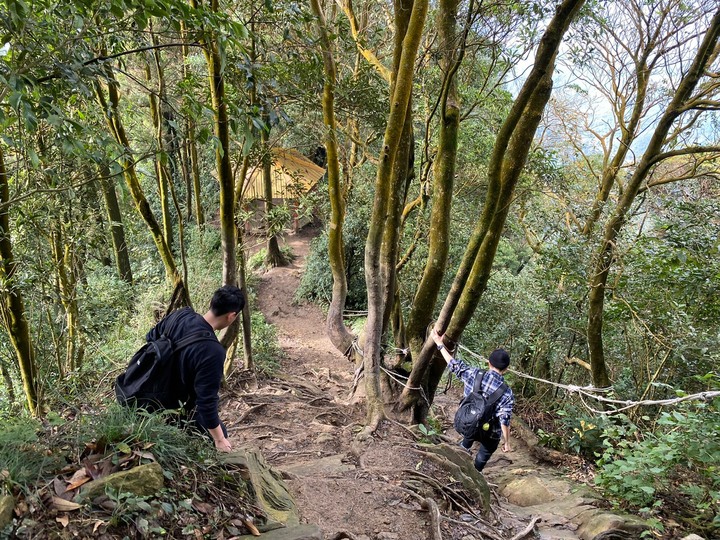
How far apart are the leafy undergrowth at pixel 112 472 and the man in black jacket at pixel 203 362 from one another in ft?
0.50

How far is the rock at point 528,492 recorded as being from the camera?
5.49 m

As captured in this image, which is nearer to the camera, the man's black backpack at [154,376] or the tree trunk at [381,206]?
the man's black backpack at [154,376]

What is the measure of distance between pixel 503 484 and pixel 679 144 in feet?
29.0

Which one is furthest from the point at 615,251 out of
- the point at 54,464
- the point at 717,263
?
the point at 54,464

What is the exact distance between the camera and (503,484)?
246 inches

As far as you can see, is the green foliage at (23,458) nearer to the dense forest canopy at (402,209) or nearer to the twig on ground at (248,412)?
the dense forest canopy at (402,209)

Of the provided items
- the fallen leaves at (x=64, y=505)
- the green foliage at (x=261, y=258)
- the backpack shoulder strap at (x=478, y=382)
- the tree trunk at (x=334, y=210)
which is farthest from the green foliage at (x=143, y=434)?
the green foliage at (x=261, y=258)

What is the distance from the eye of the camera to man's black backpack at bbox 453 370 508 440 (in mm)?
5055

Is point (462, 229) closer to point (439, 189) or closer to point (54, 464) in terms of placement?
point (439, 189)

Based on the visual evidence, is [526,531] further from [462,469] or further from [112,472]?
[112,472]

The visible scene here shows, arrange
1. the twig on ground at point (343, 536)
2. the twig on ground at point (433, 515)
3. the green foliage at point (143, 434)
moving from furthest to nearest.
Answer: the twig on ground at point (433, 515)
the twig on ground at point (343, 536)
the green foliage at point (143, 434)

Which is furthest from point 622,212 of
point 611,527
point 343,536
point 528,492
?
point 343,536

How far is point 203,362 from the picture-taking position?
9.39ft

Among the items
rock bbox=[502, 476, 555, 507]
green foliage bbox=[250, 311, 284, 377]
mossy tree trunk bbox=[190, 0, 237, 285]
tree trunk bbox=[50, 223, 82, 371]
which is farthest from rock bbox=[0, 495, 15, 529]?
green foliage bbox=[250, 311, 284, 377]
